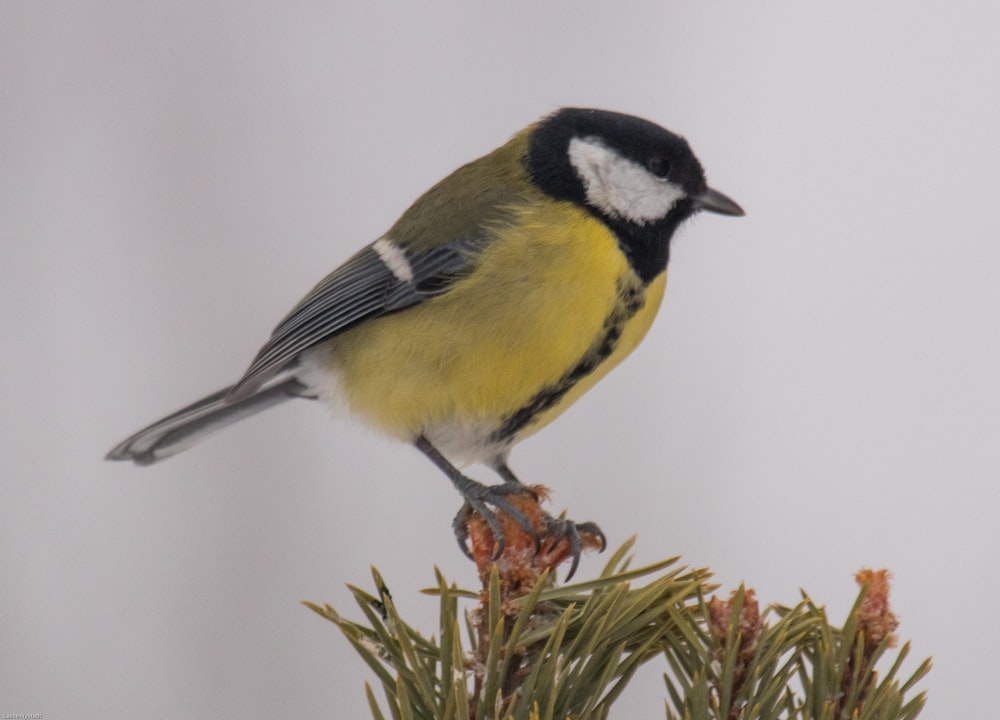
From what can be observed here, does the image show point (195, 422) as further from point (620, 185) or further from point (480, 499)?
point (620, 185)

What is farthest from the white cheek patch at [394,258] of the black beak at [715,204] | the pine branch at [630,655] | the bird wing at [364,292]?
the pine branch at [630,655]

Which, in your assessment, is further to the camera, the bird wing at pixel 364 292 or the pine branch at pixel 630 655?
the bird wing at pixel 364 292

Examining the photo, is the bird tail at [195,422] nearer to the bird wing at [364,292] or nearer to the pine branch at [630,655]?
the bird wing at [364,292]

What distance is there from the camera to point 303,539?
5.45 ft

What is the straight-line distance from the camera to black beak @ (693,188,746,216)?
1142 millimetres

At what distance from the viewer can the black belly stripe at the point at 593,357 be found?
1.01m

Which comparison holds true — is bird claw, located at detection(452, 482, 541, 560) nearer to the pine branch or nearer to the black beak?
the pine branch

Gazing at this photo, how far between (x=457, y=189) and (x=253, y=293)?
0.63m

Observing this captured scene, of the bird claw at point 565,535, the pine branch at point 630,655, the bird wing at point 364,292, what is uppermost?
the bird wing at point 364,292

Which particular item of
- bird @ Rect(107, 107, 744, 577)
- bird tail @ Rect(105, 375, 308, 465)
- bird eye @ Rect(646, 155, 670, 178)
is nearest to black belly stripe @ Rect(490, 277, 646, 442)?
bird @ Rect(107, 107, 744, 577)

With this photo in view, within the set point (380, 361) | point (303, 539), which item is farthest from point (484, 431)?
point (303, 539)

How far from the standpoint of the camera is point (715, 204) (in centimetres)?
114

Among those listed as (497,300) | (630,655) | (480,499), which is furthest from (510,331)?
(630,655)

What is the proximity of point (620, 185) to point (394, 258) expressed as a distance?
0.25 metres
